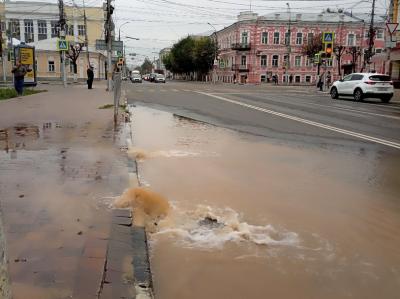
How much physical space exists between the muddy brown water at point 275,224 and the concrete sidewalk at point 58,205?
56 centimetres

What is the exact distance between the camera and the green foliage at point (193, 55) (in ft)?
286

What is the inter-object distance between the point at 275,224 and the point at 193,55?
87.0 meters

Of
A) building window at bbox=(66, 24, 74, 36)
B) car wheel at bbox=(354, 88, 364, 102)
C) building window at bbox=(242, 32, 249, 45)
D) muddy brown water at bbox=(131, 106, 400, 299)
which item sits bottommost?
muddy brown water at bbox=(131, 106, 400, 299)

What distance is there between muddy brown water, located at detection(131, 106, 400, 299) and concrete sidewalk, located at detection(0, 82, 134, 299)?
556mm

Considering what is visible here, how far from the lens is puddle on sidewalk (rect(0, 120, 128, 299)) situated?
11.1 ft

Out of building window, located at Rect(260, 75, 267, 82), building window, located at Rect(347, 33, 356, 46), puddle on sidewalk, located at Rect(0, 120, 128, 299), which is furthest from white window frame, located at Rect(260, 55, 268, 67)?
puddle on sidewalk, located at Rect(0, 120, 128, 299)

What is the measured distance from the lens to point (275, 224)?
4.99 m

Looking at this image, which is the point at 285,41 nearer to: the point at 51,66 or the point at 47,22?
the point at 51,66

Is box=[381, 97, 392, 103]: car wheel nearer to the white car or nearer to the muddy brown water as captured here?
the white car

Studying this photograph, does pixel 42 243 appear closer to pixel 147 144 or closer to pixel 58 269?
pixel 58 269

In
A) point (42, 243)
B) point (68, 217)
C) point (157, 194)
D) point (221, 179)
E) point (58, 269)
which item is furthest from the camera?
point (221, 179)

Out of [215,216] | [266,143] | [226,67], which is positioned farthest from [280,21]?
[215,216]

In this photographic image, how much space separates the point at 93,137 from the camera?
9688 mm

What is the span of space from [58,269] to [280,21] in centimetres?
7714
